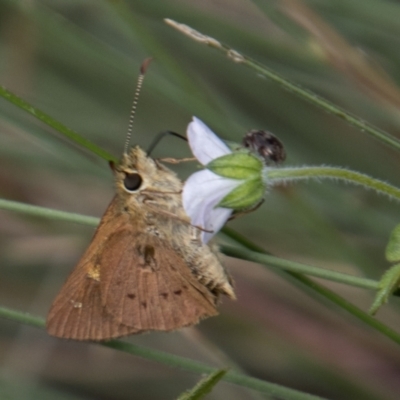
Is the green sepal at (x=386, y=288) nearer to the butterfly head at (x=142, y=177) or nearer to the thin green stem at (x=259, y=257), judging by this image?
the thin green stem at (x=259, y=257)

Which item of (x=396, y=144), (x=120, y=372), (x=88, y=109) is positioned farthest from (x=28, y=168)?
(x=396, y=144)

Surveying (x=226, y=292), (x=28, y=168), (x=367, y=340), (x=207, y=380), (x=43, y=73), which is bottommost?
(x=207, y=380)

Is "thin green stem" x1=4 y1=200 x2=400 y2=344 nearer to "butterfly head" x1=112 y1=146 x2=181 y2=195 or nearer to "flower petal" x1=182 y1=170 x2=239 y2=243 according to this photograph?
"flower petal" x1=182 y1=170 x2=239 y2=243

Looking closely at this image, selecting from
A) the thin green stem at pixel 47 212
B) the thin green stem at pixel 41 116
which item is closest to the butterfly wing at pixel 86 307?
the thin green stem at pixel 47 212

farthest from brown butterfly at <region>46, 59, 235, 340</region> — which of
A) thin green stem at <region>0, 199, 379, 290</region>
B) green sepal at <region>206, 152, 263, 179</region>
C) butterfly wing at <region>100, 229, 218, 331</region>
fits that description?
green sepal at <region>206, 152, 263, 179</region>

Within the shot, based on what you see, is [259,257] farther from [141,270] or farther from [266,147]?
[141,270]

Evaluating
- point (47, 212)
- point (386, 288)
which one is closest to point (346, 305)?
point (386, 288)

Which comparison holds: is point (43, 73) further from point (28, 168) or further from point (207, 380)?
point (207, 380)
